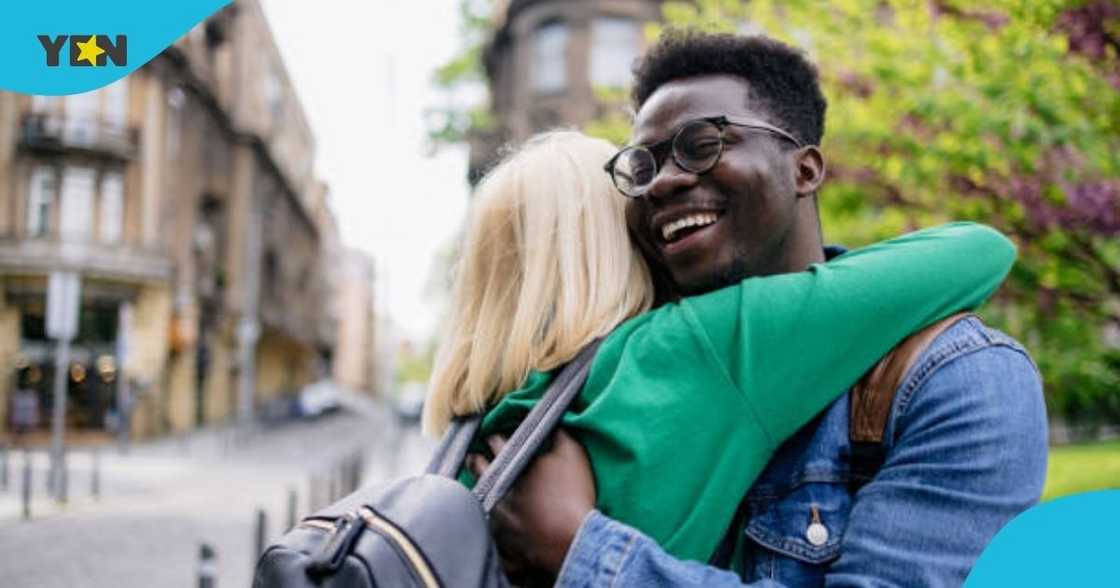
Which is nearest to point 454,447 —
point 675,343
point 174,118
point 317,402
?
point 675,343

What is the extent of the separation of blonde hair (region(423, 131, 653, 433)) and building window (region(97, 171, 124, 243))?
91.7ft

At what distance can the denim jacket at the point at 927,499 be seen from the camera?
1592 mm

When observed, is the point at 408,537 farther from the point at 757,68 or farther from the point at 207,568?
the point at 207,568

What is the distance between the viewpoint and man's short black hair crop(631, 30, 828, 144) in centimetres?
204

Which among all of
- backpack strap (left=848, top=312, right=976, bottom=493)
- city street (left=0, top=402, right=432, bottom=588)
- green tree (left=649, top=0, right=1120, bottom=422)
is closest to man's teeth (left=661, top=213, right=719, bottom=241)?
backpack strap (left=848, top=312, right=976, bottom=493)

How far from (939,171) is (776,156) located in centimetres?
594

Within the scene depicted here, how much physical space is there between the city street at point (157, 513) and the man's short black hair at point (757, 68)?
98 centimetres

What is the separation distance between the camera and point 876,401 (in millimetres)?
1754

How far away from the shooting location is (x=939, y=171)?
7.42 metres

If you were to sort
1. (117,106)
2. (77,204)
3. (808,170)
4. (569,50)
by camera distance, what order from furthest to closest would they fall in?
(117,106)
(569,50)
(77,204)
(808,170)

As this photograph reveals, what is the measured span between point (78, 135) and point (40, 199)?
3.42 m

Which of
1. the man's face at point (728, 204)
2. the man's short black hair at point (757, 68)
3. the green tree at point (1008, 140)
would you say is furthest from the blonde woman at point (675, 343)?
the green tree at point (1008, 140)

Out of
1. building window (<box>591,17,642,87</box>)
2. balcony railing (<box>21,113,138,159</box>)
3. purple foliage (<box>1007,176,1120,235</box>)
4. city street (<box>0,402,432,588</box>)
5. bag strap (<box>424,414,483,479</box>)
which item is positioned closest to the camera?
bag strap (<box>424,414,483,479</box>)

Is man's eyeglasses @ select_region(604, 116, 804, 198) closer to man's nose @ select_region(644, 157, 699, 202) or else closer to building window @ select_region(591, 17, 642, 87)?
man's nose @ select_region(644, 157, 699, 202)
